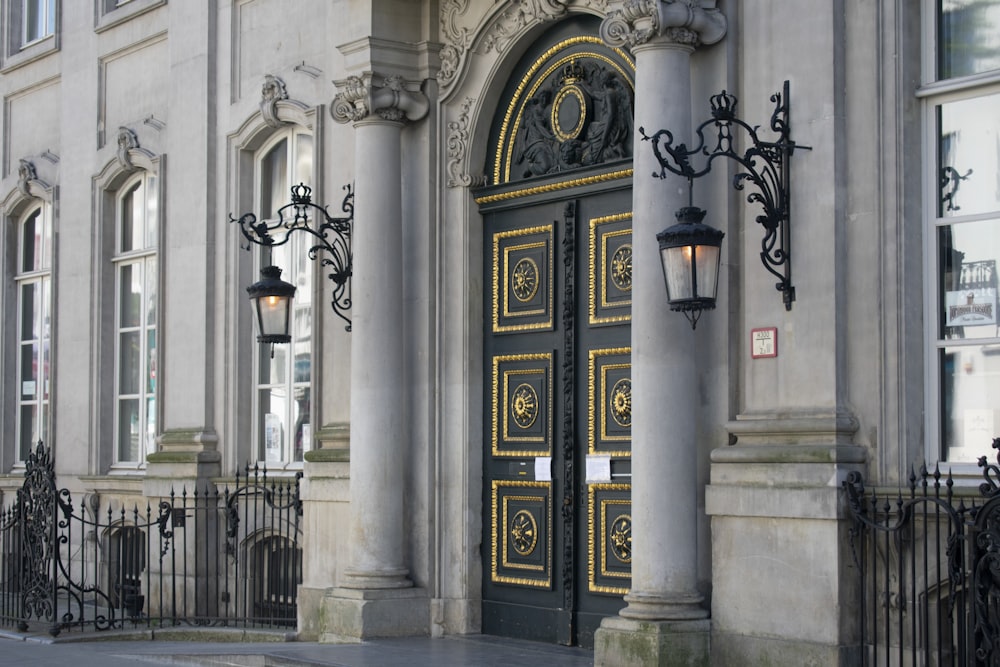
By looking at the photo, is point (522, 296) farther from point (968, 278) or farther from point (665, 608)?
point (968, 278)

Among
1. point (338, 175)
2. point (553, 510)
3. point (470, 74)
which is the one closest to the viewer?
point (553, 510)

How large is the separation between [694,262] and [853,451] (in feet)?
4.65

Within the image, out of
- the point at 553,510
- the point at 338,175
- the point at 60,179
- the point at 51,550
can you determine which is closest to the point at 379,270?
the point at 338,175

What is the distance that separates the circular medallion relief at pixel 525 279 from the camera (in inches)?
466

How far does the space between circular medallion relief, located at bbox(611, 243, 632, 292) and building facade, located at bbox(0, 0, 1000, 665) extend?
0.04 m

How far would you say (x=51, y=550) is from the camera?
1402 cm

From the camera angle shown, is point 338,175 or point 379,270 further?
point 338,175

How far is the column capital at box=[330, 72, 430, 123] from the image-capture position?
12281 millimetres

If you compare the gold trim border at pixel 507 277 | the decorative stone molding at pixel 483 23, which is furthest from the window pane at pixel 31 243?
the gold trim border at pixel 507 277

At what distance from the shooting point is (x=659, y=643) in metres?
9.27

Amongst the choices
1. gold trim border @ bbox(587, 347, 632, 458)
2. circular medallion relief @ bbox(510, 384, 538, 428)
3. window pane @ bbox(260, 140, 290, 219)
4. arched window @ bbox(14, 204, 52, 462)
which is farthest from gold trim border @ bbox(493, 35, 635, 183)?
arched window @ bbox(14, 204, 52, 462)

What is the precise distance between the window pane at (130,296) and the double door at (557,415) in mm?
5954

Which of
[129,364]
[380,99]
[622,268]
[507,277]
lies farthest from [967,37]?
[129,364]

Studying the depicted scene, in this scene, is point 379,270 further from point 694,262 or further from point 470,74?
point 694,262
